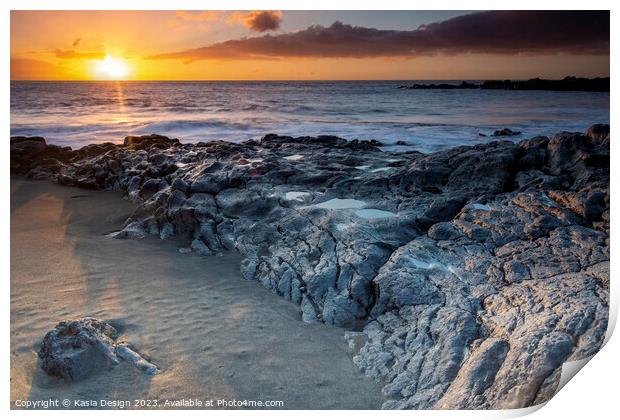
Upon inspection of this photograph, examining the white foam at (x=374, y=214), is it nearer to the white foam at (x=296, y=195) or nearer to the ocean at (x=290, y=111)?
the white foam at (x=296, y=195)

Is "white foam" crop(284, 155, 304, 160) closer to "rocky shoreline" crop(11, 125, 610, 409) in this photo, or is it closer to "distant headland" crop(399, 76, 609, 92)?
"rocky shoreline" crop(11, 125, 610, 409)

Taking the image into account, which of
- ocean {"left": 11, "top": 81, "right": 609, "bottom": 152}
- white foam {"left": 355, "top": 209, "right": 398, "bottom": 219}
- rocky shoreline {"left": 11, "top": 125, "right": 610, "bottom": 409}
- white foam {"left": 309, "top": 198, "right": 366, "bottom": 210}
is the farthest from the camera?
ocean {"left": 11, "top": 81, "right": 609, "bottom": 152}

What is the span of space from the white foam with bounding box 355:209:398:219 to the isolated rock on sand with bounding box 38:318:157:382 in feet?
7.65

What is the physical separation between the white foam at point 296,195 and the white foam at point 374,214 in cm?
72

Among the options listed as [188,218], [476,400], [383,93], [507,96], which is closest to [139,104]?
[188,218]

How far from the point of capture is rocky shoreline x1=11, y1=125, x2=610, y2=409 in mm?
3078

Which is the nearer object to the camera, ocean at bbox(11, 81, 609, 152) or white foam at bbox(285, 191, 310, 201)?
white foam at bbox(285, 191, 310, 201)

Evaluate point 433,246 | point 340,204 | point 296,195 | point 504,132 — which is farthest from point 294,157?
point 433,246

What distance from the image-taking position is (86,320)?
3654mm

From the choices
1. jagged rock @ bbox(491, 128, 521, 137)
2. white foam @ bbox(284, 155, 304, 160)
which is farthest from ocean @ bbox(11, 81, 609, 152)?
white foam @ bbox(284, 155, 304, 160)

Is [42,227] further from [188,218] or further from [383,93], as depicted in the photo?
[383,93]

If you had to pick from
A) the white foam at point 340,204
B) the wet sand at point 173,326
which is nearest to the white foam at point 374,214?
the white foam at point 340,204

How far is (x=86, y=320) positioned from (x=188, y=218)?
1.96 meters

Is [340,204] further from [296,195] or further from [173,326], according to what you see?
[173,326]
